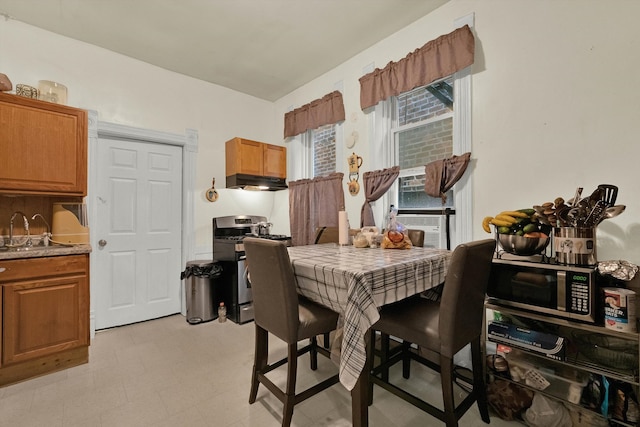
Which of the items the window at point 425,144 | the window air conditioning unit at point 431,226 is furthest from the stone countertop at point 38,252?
the window air conditioning unit at point 431,226

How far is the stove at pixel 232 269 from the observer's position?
3252 millimetres

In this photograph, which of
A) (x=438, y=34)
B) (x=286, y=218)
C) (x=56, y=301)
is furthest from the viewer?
(x=286, y=218)

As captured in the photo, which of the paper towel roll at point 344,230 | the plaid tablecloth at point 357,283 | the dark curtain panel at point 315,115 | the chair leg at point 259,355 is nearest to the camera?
the plaid tablecloth at point 357,283

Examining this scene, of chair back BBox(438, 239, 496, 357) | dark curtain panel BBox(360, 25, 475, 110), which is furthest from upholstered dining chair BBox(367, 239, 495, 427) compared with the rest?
dark curtain panel BBox(360, 25, 475, 110)

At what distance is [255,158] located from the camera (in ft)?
12.4

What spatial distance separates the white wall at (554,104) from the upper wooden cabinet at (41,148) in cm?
323

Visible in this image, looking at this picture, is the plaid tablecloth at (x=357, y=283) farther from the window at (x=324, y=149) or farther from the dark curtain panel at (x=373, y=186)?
the window at (x=324, y=149)

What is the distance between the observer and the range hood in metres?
3.62

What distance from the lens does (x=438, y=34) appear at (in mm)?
2391

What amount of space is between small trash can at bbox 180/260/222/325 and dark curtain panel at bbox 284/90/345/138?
2.06m

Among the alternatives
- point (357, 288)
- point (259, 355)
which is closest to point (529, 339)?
point (357, 288)

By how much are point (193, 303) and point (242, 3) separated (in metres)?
3.02

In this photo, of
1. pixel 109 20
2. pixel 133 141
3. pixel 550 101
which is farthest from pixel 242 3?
pixel 550 101

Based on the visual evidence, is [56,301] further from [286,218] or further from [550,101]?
[550,101]
